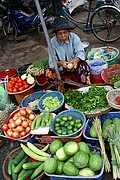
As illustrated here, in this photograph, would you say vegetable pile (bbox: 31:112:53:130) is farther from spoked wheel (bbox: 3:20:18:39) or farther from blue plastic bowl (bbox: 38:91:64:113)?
spoked wheel (bbox: 3:20:18:39)

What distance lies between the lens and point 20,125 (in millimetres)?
3252

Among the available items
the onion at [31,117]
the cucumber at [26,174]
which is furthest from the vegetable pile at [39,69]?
the cucumber at [26,174]

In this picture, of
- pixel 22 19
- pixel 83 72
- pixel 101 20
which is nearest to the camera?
pixel 83 72

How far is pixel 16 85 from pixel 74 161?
6.68 ft

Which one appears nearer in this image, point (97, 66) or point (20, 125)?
point (20, 125)

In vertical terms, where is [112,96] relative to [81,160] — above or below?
above

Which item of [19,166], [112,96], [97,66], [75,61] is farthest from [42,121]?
[97,66]

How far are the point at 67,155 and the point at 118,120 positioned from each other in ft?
2.77

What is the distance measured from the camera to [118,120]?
2.91 meters

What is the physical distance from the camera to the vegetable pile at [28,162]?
8.67 feet

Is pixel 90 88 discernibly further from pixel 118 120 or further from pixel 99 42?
pixel 99 42

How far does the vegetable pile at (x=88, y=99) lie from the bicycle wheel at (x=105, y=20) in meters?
2.58

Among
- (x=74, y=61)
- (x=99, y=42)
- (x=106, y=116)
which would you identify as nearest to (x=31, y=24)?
(x=99, y=42)

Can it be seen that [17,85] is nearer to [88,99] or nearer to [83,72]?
[83,72]
